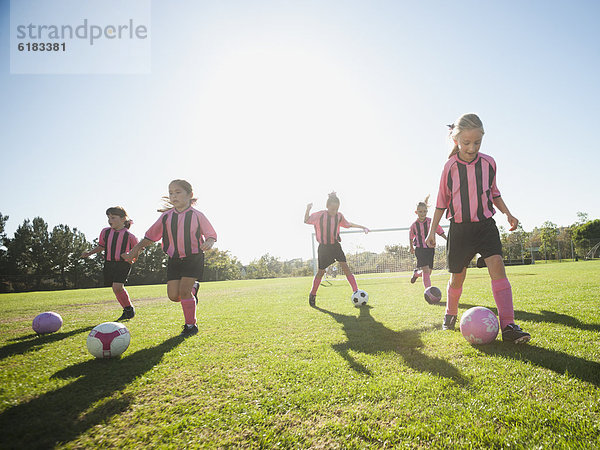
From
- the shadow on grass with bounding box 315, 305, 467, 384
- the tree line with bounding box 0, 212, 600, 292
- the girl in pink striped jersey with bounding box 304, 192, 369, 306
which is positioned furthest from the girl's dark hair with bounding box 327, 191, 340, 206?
the tree line with bounding box 0, 212, 600, 292

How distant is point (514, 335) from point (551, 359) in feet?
1.65

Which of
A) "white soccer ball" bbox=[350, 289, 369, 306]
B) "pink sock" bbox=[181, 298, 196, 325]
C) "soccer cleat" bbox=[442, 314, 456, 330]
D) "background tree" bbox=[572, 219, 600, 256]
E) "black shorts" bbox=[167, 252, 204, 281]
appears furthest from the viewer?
"background tree" bbox=[572, 219, 600, 256]

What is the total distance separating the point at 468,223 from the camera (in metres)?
3.64

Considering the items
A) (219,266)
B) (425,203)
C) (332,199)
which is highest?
(332,199)

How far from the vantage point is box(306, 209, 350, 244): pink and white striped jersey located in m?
7.14

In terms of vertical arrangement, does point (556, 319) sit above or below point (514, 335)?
below

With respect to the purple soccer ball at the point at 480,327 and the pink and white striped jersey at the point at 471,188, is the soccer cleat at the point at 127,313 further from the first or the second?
the pink and white striped jersey at the point at 471,188

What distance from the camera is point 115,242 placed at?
6.14 meters

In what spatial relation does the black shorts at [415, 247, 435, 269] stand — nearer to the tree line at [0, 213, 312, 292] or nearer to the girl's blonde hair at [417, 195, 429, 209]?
the girl's blonde hair at [417, 195, 429, 209]

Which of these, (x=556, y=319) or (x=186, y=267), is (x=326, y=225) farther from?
(x=556, y=319)

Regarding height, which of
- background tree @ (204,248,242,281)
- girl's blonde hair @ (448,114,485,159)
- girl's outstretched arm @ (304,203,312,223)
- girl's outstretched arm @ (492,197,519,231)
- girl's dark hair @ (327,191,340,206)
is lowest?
background tree @ (204,248,242,281)

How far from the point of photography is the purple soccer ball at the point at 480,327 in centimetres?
303

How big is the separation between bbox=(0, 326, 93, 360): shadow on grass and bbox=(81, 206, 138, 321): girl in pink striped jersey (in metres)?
0.97

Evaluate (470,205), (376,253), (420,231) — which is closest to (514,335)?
(470,205)
